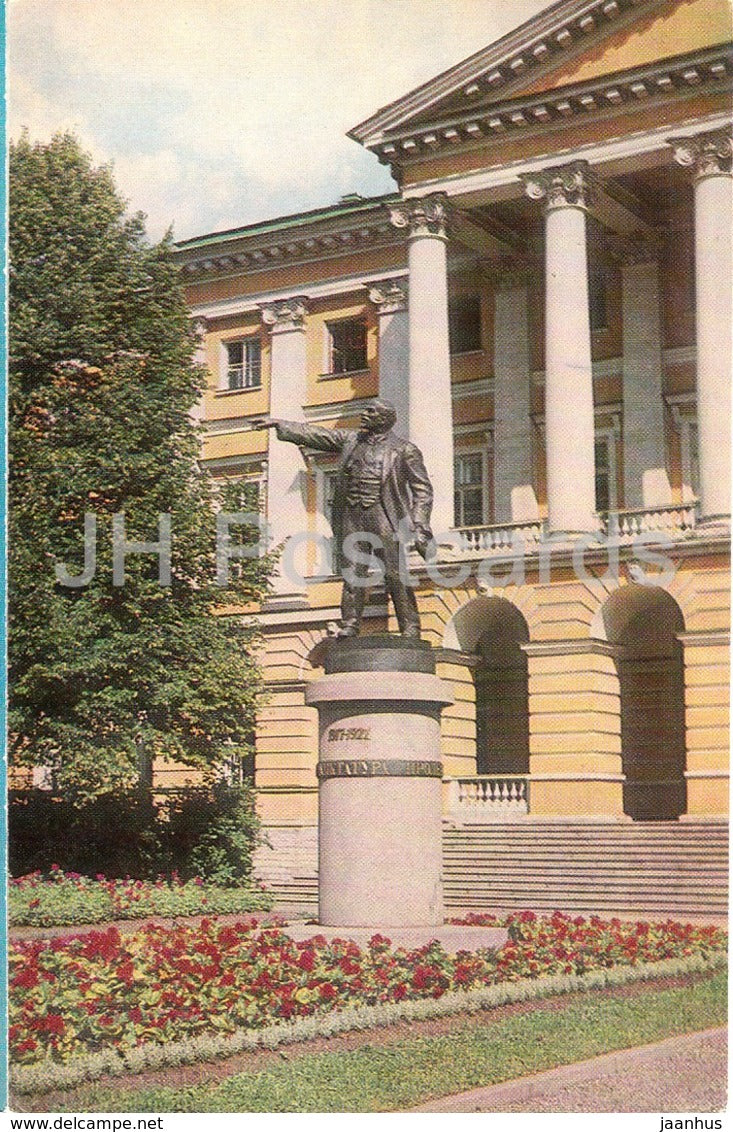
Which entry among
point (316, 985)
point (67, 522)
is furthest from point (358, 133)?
point (316, 985)

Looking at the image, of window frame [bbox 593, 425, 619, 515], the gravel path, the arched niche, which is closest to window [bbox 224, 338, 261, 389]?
window frame [bbox 593, 425, 619, 515]

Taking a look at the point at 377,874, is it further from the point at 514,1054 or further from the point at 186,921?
the point at 186,921

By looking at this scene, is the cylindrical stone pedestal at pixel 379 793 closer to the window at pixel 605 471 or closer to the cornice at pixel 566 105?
the cornice at pixel 566 105

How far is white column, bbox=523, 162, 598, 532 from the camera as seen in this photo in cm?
3400

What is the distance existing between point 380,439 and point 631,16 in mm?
18522

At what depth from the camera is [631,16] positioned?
32312 mm

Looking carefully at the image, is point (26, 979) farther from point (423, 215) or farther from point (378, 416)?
point (423, 215)

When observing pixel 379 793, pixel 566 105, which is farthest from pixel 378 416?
pixel 566 105

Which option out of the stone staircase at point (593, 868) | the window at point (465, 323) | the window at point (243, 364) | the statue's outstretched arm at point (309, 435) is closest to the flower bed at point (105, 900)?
the stone staircase at point (593, 868)

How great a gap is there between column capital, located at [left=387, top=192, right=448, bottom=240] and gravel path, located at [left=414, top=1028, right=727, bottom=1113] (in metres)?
26.4

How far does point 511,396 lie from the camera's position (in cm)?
3859

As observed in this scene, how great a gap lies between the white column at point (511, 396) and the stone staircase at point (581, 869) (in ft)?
30.6

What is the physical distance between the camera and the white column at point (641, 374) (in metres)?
36.0

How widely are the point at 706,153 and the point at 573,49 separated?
368 centimetres
